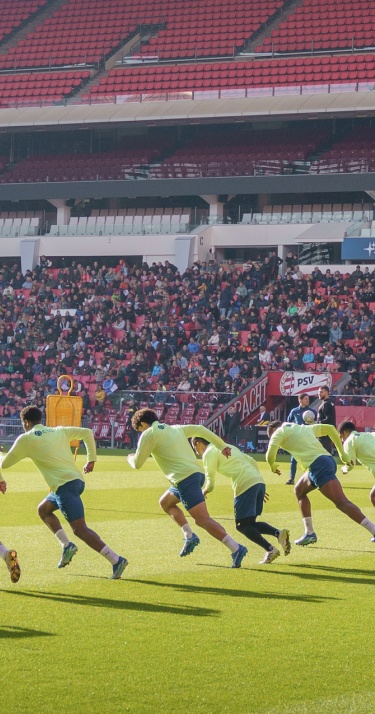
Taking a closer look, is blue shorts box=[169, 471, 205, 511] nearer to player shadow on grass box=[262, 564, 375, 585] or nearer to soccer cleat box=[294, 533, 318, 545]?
player shadow on grass box=[262, 564, 375, 585]

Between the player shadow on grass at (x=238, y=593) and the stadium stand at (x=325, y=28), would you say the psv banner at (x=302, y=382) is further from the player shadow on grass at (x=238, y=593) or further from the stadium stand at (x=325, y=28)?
the player shadow on grass at (x=238, y=593)

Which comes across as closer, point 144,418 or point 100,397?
point 144,418

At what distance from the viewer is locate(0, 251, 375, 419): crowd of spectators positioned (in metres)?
37.8

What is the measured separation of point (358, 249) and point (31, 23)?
83.2 feet

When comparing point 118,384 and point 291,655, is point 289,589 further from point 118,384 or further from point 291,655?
point 118,384

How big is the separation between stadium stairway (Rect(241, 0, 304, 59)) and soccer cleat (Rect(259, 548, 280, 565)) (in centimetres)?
4208

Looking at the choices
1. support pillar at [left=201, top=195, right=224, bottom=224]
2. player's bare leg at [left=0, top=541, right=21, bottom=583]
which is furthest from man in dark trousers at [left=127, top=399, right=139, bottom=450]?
player's bare leg at [left=0, top=541, right=21, bottom=583]

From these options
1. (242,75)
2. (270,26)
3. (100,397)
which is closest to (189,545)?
(100,397)

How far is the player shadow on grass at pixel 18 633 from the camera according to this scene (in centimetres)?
962

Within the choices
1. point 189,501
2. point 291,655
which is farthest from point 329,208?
point 291,655

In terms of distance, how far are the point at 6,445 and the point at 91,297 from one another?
34.5 ft

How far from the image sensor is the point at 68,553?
12.9 m

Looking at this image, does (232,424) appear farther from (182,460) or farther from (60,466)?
(60,466)

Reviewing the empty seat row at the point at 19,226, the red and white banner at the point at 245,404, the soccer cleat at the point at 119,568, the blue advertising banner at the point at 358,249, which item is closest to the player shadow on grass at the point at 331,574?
the soccer cleat at the point at 119,568
